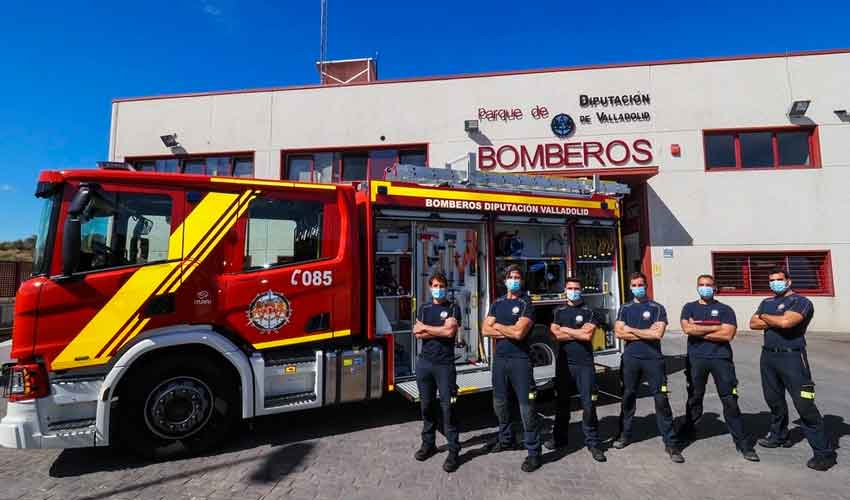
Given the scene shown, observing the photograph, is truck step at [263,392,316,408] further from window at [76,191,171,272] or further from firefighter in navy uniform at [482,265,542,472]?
firefighter in navy uniform at [482,265,542,472]

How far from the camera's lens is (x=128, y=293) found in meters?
4.00

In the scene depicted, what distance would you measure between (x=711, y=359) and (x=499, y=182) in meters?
3.11

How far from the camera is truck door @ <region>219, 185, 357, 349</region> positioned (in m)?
4.44

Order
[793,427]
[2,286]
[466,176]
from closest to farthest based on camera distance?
1. [793,427]
2. [466,176]
3. [2,286]

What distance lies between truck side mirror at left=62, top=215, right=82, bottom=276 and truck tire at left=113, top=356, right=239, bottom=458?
1.08 meters

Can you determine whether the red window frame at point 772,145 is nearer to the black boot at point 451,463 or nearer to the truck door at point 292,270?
the truck door at point 292,270

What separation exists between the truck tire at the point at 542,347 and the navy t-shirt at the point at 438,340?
6.76 ft

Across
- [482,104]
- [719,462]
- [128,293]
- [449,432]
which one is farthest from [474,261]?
[482,104]

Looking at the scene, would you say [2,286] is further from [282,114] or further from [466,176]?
[466,176]

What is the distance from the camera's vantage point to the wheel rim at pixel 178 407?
13.5ft

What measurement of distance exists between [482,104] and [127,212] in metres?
11.2

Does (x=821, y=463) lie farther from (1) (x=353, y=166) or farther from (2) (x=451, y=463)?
(1) (x=353, y=166)

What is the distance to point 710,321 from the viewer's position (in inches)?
174

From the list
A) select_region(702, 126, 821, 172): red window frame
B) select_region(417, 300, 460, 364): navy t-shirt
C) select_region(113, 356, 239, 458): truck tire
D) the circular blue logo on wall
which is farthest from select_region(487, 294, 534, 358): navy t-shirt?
select_region(702, 126, 821, 172): red window frame
